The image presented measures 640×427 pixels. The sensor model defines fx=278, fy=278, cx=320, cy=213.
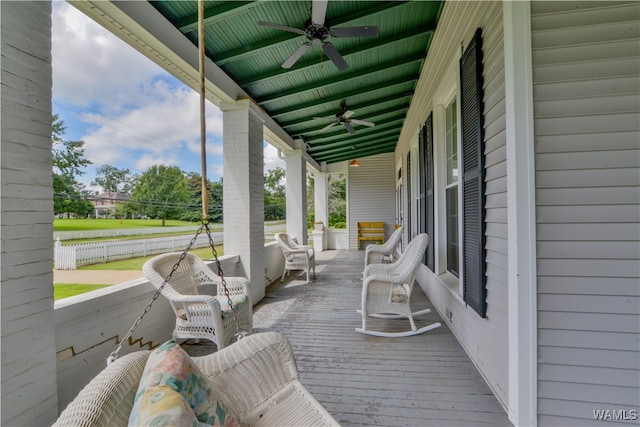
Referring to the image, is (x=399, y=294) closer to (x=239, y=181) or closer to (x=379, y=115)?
(x=239, y=181)

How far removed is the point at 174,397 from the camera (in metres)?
0.81

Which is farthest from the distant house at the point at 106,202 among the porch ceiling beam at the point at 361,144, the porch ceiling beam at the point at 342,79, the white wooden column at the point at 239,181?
the porch ceiling beam at the point at 361,144

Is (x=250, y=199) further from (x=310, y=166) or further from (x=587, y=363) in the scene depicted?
(x=310, y=166)

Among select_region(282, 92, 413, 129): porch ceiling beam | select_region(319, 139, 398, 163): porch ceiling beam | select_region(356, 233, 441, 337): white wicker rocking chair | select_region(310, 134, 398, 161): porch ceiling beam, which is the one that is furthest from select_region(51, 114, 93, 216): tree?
select_region(319, 139, 398, 163): porch ceiling beam

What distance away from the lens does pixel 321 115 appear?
5625 mm

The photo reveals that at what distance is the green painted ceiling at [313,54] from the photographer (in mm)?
2771

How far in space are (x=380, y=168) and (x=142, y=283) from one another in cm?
857

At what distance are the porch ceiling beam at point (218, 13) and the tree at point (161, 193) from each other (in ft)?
4.50

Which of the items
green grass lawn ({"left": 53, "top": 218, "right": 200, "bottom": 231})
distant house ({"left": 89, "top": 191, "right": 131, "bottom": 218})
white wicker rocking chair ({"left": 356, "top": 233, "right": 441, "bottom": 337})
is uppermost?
distant house ({"left": 89, "top": 191, "right": 131, "bottom": 218})

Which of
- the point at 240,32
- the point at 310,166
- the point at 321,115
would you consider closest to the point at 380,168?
the point at 310,166

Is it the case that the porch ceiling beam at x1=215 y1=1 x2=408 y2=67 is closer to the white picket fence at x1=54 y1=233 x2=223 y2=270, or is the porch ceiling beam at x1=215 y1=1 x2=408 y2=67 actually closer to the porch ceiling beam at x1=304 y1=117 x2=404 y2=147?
the white picket fence at x1=54 y1=233 x2=223 y2=270

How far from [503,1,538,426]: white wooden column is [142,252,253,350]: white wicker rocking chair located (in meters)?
1.82

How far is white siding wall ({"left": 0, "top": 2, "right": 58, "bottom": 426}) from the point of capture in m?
1.33

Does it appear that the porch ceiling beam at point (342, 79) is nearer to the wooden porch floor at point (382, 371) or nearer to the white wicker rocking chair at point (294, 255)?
the white wicker rocking chair at point (294, 255)
